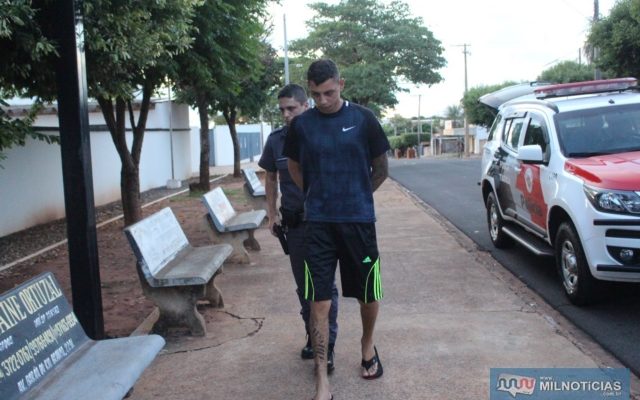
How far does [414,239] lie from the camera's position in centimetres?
988

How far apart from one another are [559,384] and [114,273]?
5.73 meters

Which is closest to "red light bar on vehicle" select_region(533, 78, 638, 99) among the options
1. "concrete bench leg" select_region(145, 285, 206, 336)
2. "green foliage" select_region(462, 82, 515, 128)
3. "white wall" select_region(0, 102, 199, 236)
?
"concrete bench leg" select_region(145, 285, 206, 336)

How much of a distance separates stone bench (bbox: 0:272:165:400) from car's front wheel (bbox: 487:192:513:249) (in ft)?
19.0

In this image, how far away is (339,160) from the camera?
158 inches

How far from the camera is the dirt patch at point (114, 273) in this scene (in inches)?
253

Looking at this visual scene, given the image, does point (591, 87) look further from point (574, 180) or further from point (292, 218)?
point (292, 218)

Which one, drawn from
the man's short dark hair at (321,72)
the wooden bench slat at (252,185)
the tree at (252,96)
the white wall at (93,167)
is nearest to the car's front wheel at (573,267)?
the man's short dark hair at (321,72)

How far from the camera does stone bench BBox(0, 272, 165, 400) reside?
3.17 m

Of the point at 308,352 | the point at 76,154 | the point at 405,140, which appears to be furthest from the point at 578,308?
the point at 405,140

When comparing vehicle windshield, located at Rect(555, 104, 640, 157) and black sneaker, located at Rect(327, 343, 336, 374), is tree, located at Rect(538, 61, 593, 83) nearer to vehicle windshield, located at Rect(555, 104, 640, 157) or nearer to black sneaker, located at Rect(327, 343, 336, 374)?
vehicle windshield, located at Rect(555, 104, 640, 157)

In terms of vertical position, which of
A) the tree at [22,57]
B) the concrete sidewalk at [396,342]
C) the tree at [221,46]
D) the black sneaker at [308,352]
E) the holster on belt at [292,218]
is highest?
the tree at [221,46]

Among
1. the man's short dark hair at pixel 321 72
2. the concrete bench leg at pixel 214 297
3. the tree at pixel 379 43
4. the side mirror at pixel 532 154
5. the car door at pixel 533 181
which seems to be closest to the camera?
the man's short dark hair at pixel 321 72

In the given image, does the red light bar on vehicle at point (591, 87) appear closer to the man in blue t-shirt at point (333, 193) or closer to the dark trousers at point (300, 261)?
the man in blue t-shirt at point (333, 193)

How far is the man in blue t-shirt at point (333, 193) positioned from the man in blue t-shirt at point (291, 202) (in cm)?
36
